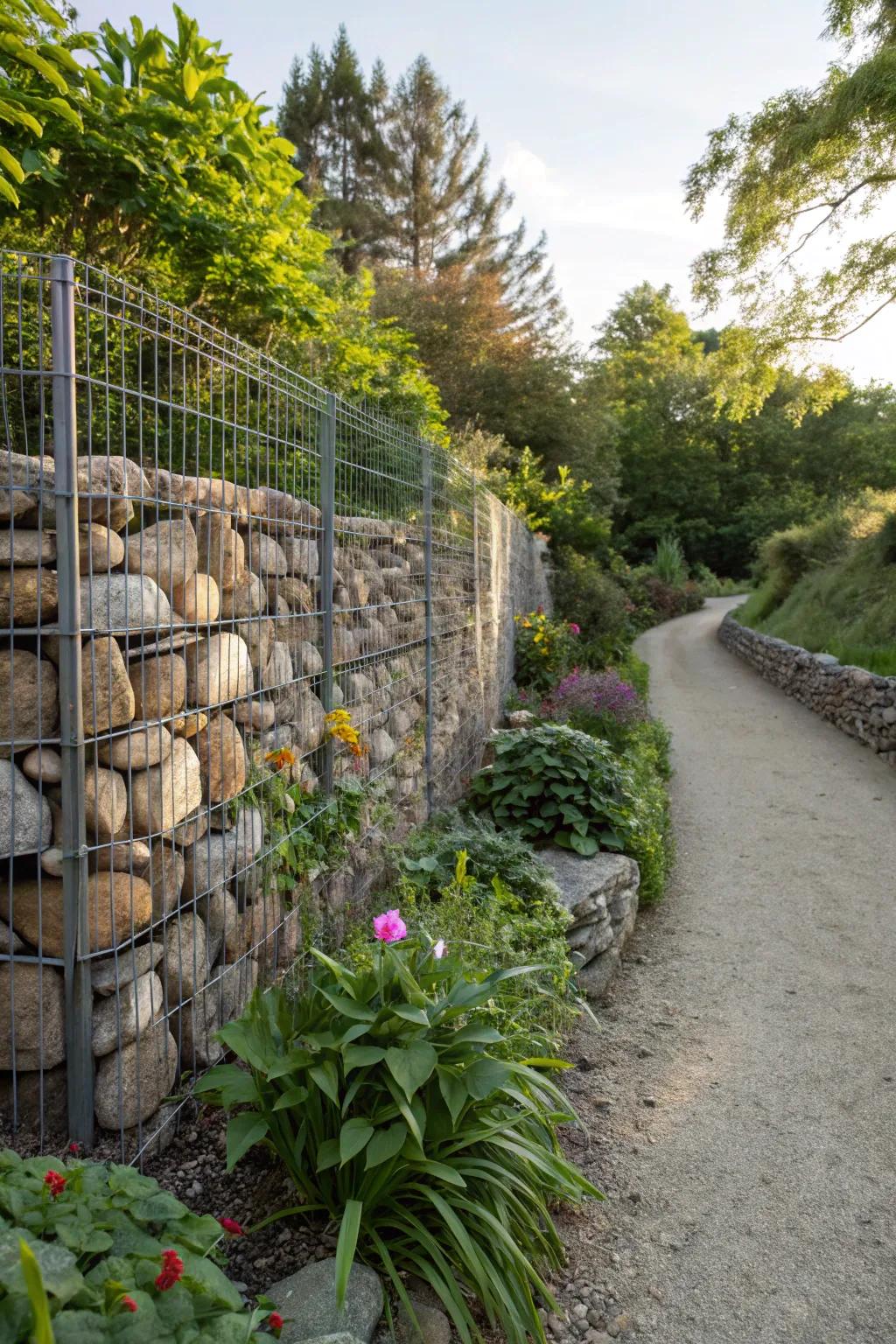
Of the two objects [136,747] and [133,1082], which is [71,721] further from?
[133,1082]

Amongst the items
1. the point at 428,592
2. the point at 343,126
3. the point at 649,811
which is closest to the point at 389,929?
the point at 428,592

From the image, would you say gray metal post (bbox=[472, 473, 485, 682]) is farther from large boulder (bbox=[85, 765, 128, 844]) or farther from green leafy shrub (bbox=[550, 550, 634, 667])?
green leafy shrub (bbox=[550, 550, 634, 667])

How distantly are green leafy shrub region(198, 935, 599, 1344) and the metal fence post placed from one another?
13.1 inches

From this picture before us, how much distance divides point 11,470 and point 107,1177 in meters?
1.57

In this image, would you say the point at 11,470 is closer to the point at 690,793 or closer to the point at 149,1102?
the point at 149,1102

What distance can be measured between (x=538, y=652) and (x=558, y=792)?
5.94m

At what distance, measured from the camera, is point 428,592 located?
5.57 metres

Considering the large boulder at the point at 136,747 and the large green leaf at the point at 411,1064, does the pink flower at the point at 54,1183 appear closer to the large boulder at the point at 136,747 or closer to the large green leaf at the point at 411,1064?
the large green leaf at the point at 411,1064

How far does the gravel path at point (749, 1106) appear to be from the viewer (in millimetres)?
2424

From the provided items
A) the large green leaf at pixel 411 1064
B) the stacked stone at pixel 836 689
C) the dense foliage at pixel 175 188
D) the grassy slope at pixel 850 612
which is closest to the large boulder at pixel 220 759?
the large green leaf at pixel 411 1064

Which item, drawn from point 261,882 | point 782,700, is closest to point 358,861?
point 261,882

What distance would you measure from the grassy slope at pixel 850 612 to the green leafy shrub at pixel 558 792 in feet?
19.4

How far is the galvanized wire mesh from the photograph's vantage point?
2.12m

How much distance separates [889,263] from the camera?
12641 mm
